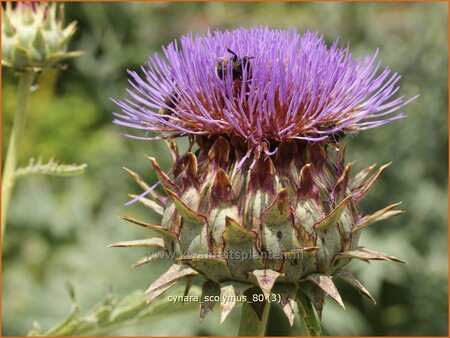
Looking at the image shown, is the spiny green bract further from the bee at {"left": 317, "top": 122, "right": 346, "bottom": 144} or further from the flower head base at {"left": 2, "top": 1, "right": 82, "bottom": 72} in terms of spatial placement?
the flower head base at {"left": 2, "top": 1, "right": 82, "bottom": 72}

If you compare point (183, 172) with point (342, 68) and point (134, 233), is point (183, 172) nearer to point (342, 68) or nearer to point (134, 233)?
point (342, 68)

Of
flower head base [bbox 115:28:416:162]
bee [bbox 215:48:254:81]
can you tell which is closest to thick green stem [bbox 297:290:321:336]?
flower head base [bbox 115:28:416:162]

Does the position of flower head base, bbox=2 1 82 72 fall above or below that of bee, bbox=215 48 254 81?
above

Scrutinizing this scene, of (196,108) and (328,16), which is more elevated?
(328,16)

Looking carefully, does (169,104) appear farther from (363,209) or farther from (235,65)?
(363,209)

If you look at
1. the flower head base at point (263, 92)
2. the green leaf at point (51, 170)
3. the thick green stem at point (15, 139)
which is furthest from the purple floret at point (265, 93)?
the thick green stem at point (15, 139)

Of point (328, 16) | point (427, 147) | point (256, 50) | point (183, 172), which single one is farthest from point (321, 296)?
point (328, 16)
